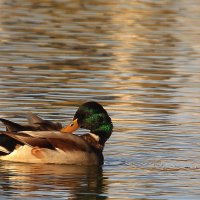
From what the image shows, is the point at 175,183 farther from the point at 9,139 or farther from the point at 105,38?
the point at 105,38

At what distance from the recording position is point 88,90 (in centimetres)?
2092

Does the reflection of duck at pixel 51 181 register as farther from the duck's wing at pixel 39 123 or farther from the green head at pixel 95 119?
the green head at pixel 95 119

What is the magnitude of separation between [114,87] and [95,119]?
5.41 meters

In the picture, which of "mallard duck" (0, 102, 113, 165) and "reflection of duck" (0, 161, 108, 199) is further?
"mallard duck" (0, 102, 113, 165)

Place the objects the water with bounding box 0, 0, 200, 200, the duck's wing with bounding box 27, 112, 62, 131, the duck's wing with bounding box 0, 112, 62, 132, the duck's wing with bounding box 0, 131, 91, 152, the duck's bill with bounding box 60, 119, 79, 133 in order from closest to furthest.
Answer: the water with bounding box 0, 0, 200, 200 → the duck's wing with bounding box 0, 131, 91, 152 → the duck's wing with bounding box 0, 112, 62, 132 → the duck's wing with bounding box 27, 112, 62, 131 → the duck's bill with bounding box 60, 119, 79, 133

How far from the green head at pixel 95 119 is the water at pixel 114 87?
1.05ft

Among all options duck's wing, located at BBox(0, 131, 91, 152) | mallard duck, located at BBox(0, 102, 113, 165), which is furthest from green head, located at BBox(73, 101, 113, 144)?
duck's wing, located at BBox(0, 131, 91, 152)

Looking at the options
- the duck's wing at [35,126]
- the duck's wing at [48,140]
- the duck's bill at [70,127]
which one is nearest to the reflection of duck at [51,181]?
the duck's wing at [48,140]

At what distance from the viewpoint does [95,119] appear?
52.5 ft

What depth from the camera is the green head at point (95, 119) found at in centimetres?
1593

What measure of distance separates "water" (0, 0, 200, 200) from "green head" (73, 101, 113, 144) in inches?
12.6

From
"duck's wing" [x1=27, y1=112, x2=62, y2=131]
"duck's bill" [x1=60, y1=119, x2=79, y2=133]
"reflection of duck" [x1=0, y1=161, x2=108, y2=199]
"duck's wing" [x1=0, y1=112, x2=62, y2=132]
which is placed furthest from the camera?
"duck's bill" [x1=60, y1=119, x2=79, y2=133]

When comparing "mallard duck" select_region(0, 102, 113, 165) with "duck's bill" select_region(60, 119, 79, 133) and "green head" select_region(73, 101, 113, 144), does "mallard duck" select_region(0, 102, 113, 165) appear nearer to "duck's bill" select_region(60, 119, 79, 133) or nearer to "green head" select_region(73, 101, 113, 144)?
"duck's bill" select_region(60, 119, 79, 133)

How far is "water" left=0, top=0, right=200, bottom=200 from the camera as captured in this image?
560 inches
